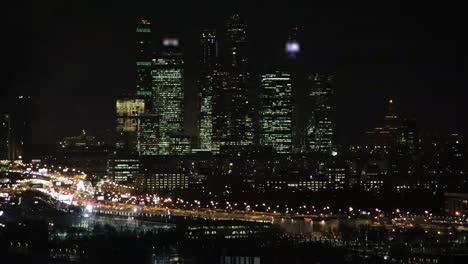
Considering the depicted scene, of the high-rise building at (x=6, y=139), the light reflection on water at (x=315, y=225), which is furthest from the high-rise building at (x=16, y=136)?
the light reflection on water at (x=315, y=225)

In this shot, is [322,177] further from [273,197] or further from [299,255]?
[299,255]

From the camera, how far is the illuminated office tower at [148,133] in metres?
64.6

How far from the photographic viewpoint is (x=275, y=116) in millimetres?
65562

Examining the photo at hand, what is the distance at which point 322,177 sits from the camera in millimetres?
50844

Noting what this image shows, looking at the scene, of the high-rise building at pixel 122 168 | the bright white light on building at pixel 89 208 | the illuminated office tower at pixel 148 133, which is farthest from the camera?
the illuminated office tower at pixel 148 133

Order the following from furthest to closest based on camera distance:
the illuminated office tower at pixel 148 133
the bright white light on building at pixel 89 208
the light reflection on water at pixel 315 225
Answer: the illuminated office tower at pixel 148 133
the bright white light on building at pixel 89 208
the light reflection on water at pixel 315 225

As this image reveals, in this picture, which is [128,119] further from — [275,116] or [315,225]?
[315,225]

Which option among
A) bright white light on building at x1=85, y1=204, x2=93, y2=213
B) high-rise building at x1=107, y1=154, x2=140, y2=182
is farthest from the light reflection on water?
high-rise building at x1=107, y1=154, x2=140, y2=182

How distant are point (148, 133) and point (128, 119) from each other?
164 centimetres

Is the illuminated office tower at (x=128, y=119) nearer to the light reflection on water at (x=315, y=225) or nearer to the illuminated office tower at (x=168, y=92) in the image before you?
the illuminated office tower at (x=168, y=92)

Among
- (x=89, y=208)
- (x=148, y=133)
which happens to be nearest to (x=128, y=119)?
(x=148, y=133)

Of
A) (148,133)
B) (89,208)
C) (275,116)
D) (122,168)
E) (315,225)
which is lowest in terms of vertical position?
(315,225)

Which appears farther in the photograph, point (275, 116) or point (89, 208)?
point (275, 116)

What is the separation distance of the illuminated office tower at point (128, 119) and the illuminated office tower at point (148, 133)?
36cm
